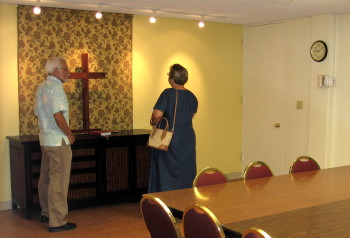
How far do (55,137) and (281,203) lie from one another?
2367mm

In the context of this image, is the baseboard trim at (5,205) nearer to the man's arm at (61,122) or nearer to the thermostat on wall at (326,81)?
the man's arm at (61,122)

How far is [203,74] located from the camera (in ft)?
21.9

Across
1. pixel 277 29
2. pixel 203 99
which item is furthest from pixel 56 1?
pixel 277 29

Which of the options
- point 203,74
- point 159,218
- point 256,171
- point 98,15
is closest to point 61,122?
point 98,15

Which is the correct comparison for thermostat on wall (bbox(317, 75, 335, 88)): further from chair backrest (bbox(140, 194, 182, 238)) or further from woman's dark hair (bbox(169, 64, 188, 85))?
chair backrest (bbox(140, 194, 182, 238))

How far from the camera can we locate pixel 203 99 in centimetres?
670

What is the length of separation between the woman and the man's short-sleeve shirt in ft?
2.86

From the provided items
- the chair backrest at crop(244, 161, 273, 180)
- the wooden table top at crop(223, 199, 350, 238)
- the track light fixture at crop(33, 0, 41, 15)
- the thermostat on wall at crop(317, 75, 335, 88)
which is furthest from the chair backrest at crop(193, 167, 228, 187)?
the thermostat on wall at crop(317, 75, 335, 88)

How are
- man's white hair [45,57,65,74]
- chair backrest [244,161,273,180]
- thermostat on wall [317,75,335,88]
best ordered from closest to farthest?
chair backrest [244,161,273,180] < man's white hair [45,57,65,74] < thermostat on wall [317,75,335,88]

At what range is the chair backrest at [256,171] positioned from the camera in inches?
146

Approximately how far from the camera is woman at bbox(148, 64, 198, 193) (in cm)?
450

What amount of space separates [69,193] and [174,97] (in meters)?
1.67

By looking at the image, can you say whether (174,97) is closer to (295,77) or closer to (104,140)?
(104,140)

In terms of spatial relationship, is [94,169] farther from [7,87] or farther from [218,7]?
[218,7]
